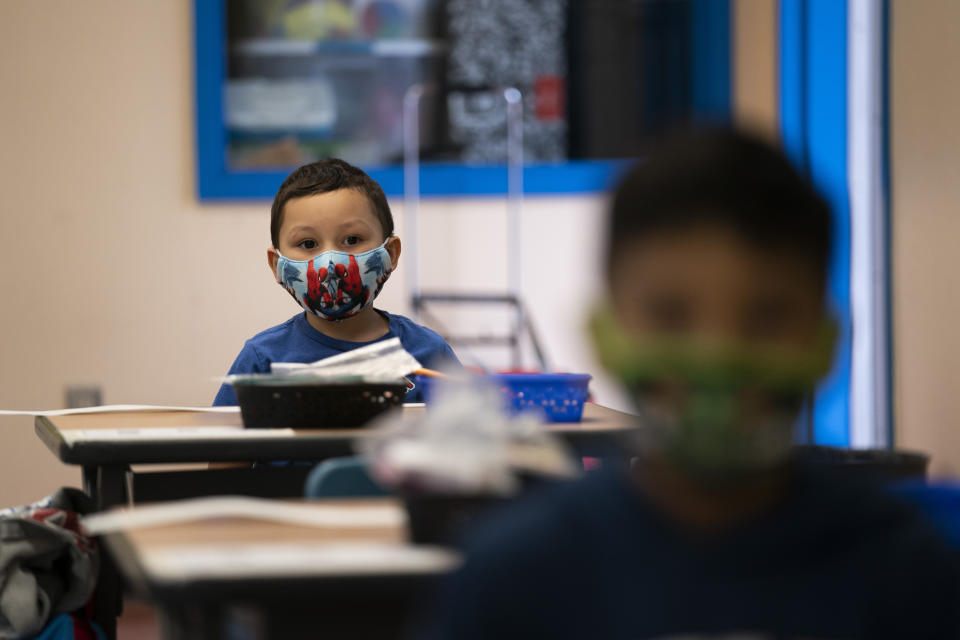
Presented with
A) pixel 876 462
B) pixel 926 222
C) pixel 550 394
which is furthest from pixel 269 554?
pixel 926 222

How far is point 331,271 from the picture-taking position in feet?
7.95

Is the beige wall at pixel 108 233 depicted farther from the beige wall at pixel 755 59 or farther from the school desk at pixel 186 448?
the school desk at pixel 186 448

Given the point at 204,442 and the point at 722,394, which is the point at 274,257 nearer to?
the point at 204,442

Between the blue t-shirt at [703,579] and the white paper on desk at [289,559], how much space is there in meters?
0.14

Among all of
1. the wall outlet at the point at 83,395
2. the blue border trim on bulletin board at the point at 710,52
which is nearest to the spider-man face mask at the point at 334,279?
the wall outlet at the point at 83,395

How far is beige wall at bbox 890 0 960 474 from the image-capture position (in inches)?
108

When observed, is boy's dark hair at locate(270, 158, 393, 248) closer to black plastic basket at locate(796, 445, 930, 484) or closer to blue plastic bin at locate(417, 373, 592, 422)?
blue plastic bin at locate(417, 373, 592, 422)

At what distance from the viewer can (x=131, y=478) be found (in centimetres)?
199

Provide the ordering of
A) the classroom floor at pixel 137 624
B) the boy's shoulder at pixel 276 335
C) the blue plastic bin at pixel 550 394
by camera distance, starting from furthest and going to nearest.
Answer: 1. the classroom floor at pixel 137 624
2. the boy's shoulder at pixel 276 335
3. the blue plastic bin at pixel 550 394

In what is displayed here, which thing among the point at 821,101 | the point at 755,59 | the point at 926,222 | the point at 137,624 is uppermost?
the point at 755,59

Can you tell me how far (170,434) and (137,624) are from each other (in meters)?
2.04

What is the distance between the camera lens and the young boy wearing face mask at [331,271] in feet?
7.97

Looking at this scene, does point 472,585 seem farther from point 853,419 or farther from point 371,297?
point 853,419

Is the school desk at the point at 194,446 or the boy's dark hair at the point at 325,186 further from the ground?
the boy's dark hair at the point at 325,186
